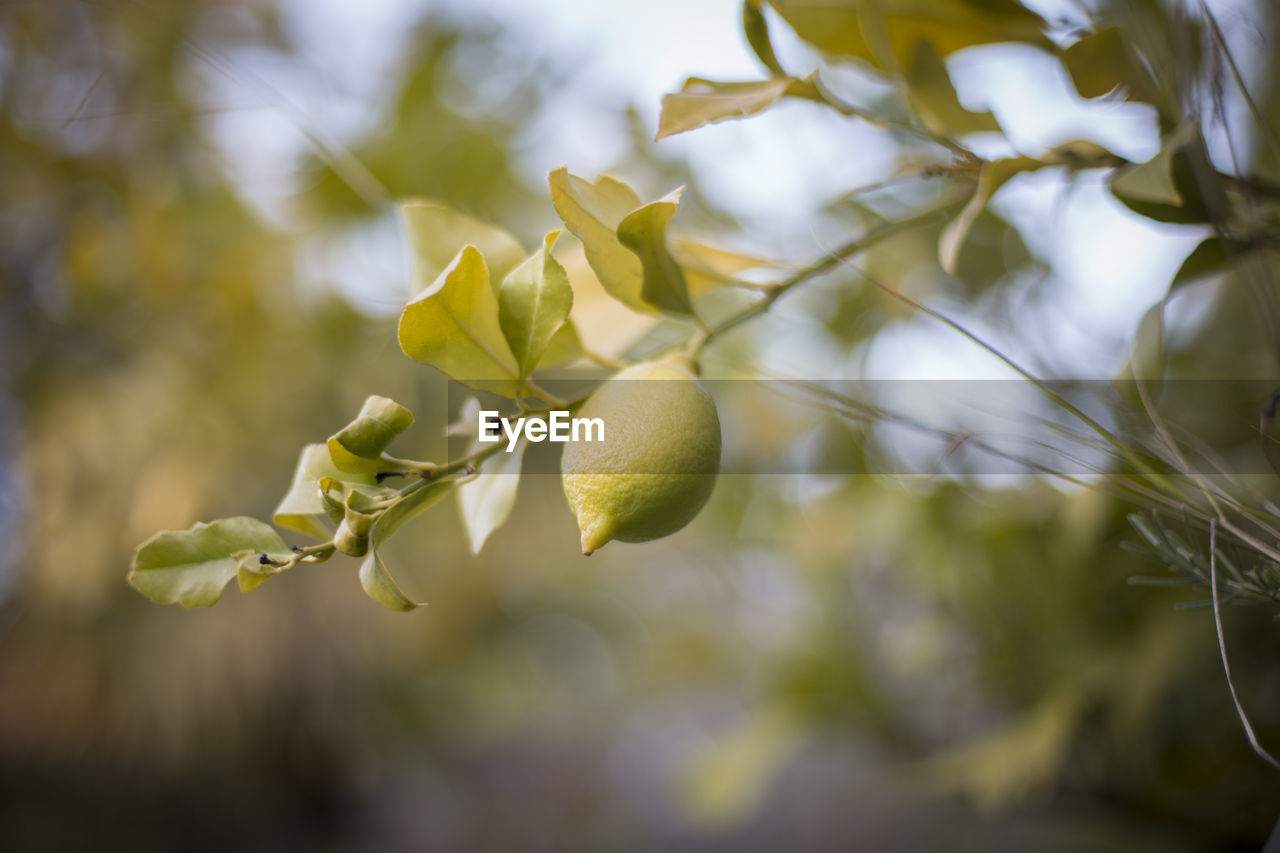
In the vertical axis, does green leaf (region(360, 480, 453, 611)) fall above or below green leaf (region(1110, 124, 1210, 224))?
below

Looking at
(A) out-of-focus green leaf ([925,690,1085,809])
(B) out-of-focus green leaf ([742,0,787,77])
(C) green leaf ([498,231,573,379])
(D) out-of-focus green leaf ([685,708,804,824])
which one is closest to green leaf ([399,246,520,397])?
(C) green leaf ([498,231,573,379])

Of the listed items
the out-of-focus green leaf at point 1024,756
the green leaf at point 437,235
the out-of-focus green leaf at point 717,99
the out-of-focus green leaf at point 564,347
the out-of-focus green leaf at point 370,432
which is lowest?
the out-of-focus green leaf at point 1024,756

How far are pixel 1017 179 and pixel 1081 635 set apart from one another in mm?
298

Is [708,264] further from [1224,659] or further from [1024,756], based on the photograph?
[1024,756]

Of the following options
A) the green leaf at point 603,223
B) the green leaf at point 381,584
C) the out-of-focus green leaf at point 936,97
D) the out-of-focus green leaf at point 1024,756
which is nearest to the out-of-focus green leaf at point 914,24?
the out-of-focus green leaf at point 936,97

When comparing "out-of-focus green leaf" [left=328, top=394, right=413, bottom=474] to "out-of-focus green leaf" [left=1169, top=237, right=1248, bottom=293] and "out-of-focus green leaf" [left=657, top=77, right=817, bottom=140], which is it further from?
"out-of-focus green leaf" [left=1169, top=237, right=1248, bottom=293]

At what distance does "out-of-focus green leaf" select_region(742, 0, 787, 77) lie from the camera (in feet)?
0.67

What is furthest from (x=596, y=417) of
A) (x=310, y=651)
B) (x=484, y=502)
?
(x=310, y=651)

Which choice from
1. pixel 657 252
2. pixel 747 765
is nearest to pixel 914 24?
pixel 657 252

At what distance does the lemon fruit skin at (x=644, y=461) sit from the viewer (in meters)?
0.16

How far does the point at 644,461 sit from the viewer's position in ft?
0.51

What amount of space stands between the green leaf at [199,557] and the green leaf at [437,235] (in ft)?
0.27

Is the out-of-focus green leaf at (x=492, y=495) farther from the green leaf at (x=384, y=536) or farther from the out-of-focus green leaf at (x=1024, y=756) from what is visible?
the out-of-focus green leaf at (x=1024, y=756)

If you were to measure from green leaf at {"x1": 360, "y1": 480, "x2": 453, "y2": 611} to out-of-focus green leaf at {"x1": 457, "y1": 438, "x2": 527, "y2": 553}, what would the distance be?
0.01 meters
